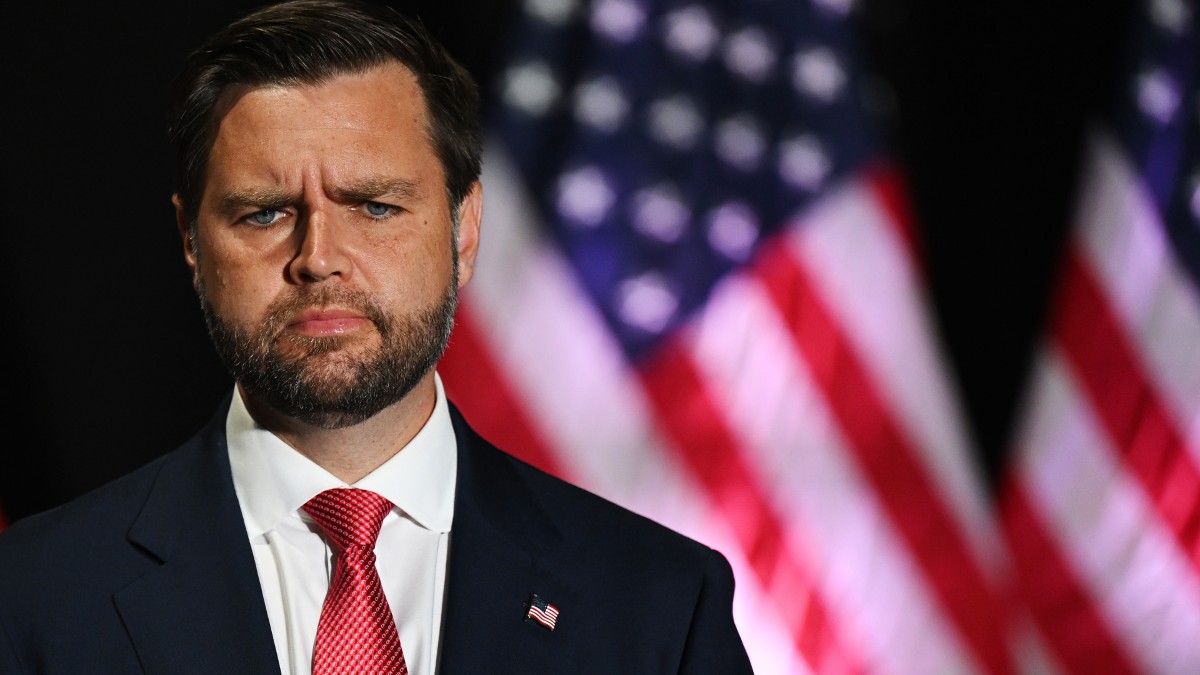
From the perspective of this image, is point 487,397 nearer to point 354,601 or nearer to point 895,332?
point 895,332

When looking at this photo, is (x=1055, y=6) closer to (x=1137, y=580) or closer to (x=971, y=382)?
(x=971, y=382)

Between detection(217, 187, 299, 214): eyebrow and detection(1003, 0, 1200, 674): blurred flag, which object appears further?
detection(1003, 0, 1200, 674): blurred flag

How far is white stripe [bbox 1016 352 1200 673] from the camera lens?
2.57 metres

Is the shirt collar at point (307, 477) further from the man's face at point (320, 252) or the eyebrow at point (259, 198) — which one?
the eyebrow at point (259, 198)

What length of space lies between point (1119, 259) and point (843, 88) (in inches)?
25.1

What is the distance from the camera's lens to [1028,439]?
8.60 ft

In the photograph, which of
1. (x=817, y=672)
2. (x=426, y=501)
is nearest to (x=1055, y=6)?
(x=817, y=672)

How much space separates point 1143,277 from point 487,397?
51.6 inches

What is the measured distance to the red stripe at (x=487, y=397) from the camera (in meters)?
2.56

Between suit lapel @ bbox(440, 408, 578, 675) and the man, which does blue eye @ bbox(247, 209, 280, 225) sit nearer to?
the man

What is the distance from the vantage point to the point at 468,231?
179 cm

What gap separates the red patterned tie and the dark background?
111 centimetres

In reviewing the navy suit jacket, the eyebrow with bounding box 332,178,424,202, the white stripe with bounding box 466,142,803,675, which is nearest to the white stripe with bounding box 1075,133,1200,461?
the white stripe with bounding box 466,142,803,675

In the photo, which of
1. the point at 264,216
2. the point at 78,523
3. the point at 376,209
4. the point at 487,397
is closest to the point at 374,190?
the point at 376,209
